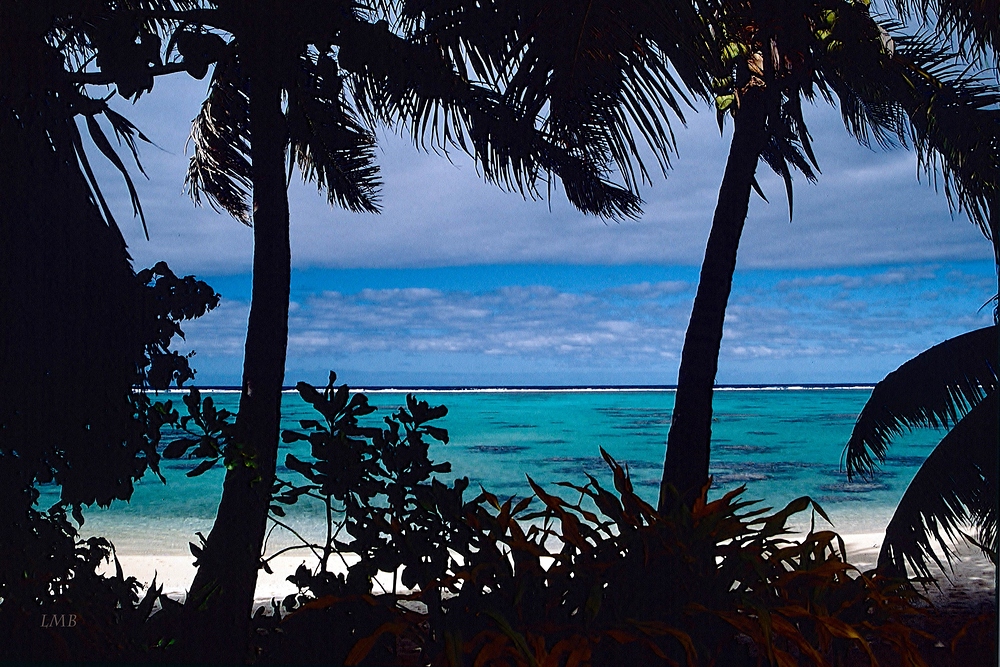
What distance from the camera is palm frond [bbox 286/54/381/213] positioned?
2.88 metres

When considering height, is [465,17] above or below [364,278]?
above

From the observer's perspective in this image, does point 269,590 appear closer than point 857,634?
No

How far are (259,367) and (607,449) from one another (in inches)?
267

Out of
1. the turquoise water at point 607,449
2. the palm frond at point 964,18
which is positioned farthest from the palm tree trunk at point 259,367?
the palm frond at point 964,18

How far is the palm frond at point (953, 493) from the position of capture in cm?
252

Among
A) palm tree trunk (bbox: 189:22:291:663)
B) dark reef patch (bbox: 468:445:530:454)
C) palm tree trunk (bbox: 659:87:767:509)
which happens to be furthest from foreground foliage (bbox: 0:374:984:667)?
dark reef patch (bbox: 468:445:530:454)

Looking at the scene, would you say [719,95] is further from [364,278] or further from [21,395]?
[21,395]

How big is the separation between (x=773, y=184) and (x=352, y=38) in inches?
66.2

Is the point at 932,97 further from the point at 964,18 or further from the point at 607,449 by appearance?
the point at 607,449

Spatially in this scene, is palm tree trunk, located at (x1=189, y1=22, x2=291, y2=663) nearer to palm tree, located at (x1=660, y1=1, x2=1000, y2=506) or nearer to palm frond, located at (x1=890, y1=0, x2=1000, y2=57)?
palm tree, located at (x1=660, y1=1, x2=1000, y2=506)

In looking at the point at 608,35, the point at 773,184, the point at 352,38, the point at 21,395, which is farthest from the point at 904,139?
the point at 21,395

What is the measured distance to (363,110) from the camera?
2.97 metres

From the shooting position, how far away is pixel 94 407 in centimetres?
263

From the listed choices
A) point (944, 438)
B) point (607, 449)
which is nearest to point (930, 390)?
point (944, 438)
